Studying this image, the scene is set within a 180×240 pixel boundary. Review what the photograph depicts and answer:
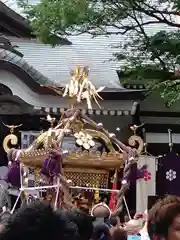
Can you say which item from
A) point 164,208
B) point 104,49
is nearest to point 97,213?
point 164,208

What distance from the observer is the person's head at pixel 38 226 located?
88.4 inches

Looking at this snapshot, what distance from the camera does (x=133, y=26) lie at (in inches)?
415

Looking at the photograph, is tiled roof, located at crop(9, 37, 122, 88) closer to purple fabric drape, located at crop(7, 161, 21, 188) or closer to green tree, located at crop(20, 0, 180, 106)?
green tree, located at crop(20, 0, 180, 106)

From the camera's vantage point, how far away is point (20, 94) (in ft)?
37.3

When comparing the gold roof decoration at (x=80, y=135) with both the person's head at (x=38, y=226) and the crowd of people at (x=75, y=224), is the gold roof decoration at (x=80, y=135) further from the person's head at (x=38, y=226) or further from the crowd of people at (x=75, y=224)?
the person's head at (x=38, y=226)

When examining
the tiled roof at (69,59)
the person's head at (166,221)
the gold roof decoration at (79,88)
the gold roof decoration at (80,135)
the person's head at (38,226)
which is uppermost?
the tiled roof at (69,59)

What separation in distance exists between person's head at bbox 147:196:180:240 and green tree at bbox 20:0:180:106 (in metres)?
5.65

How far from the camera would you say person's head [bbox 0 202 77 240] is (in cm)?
225

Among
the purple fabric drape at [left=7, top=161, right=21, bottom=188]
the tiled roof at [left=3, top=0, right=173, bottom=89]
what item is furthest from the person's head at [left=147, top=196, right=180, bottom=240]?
the tiled roof at [left=3, top=0, right=173, bottom=89]

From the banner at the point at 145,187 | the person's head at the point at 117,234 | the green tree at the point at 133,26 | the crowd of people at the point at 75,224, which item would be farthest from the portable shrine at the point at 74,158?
the person's head at the point at 117,234

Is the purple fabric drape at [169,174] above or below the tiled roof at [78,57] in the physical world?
below

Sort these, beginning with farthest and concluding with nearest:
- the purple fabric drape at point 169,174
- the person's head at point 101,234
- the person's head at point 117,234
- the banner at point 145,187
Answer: the purple fabric drape at point 169,174 → the banner at point 145,187 → the person's head at point 117,234 → the person's head at point 101,234

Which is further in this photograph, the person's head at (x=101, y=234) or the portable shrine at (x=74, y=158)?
the portable shrine at (x=74, y=158)

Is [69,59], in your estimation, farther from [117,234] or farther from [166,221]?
[166,221]
